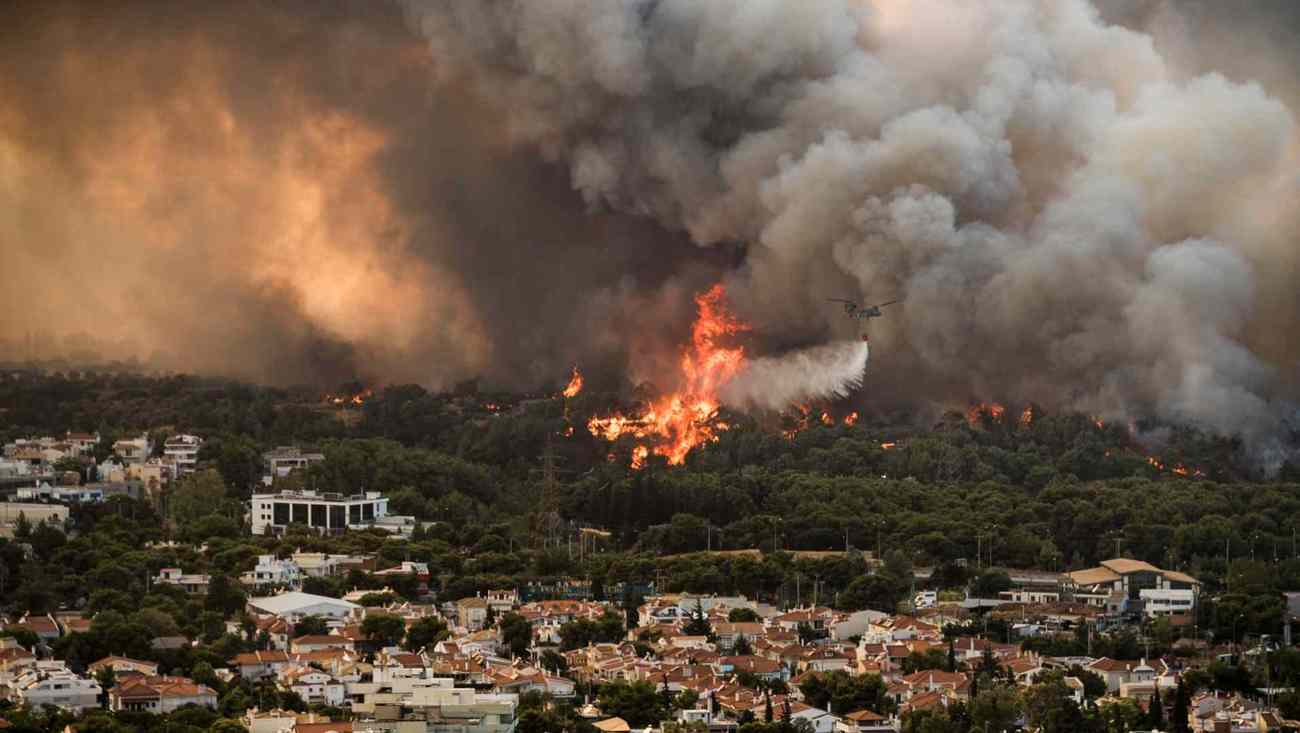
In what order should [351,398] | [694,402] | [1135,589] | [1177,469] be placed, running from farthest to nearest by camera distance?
1. [351,398]
2. [694,402]
3. [1177,469]
4. [1135,589]

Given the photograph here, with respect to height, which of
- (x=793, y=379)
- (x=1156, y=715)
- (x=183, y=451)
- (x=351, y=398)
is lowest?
(x=1156, y=715)

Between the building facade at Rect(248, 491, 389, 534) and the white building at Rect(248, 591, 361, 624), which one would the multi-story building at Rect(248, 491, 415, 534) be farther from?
the white building at Rect(248, 591, 361, 624)

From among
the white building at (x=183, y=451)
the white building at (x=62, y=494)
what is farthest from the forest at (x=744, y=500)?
the white building at (x=62, y=494)

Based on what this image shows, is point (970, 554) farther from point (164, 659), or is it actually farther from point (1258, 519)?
point (164, 659)

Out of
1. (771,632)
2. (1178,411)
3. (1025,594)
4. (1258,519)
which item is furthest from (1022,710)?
(1178,411)

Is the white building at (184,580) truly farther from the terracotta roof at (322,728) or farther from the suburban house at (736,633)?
the terracotta roof at (322,728)

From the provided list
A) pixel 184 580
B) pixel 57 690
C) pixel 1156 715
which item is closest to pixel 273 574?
pixel 184 580

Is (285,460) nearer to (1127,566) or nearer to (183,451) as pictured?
(183,451)
